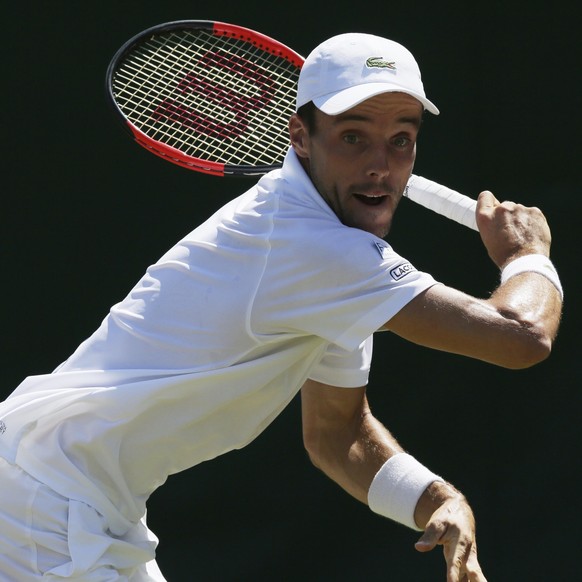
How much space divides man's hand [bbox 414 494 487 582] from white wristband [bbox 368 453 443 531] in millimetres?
293

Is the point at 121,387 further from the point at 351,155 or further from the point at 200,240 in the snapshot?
the point at 351,155

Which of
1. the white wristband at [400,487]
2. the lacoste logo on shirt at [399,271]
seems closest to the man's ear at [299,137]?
the lacoste logo on shirt at [399,271]

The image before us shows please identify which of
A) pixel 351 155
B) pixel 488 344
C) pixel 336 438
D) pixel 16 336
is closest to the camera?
pixel 488 344

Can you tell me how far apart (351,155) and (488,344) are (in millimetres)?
513

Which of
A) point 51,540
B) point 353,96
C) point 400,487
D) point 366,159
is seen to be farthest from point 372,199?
point 51,540

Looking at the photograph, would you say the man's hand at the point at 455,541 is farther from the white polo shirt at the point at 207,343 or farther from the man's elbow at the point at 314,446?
the man's elbow at the point at 314,446

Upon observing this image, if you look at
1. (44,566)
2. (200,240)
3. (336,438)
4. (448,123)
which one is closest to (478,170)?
(448,123)

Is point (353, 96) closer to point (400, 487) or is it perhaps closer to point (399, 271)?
point (399, 271)

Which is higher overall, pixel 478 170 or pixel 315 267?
pixel 315 267

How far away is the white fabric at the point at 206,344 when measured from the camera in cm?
274

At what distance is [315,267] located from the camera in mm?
2732

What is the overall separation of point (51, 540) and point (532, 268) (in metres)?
1.13

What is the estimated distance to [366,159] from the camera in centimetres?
287

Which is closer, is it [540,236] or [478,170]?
[540,236]
